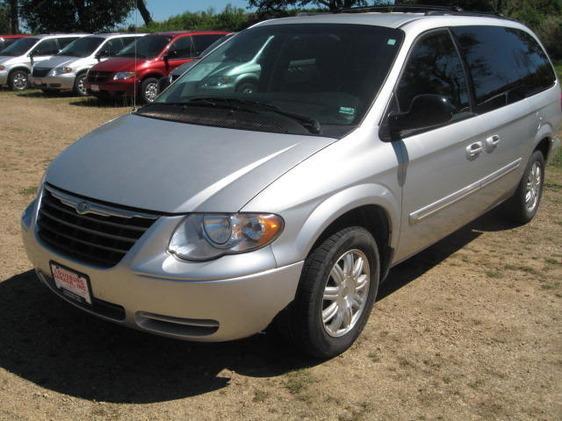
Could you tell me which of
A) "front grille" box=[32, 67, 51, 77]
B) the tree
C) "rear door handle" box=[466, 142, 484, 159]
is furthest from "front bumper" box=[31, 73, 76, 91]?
the tree

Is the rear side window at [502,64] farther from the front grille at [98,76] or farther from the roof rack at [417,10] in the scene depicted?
the front grille at [98,76]

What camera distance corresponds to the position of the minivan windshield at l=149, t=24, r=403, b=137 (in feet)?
12.7

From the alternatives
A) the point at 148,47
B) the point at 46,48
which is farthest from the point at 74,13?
the point at 148,47

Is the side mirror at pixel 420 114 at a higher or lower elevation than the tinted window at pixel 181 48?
higher

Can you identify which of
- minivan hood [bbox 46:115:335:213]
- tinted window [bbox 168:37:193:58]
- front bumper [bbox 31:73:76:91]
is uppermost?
minivan hood [bbox 46:115:335:213]

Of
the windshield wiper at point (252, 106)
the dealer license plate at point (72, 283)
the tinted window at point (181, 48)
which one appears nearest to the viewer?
the dealer license plate at point (72, 283)

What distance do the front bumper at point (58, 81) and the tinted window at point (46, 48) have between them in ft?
8.75

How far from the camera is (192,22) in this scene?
38.2 metres

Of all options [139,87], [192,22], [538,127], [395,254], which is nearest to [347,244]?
[395,254]

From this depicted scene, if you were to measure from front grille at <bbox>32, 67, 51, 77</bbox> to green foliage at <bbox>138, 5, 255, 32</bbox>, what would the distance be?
64.0 ft

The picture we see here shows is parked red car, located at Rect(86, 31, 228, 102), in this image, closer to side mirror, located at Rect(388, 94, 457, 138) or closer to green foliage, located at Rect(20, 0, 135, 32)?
side mirror, located at Rect(388, 94, 457, 138)

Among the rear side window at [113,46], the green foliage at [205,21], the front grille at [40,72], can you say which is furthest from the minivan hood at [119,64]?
the green foliage at [205,21]

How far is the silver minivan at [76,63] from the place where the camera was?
17406mm

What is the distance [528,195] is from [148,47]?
38.5 ft
